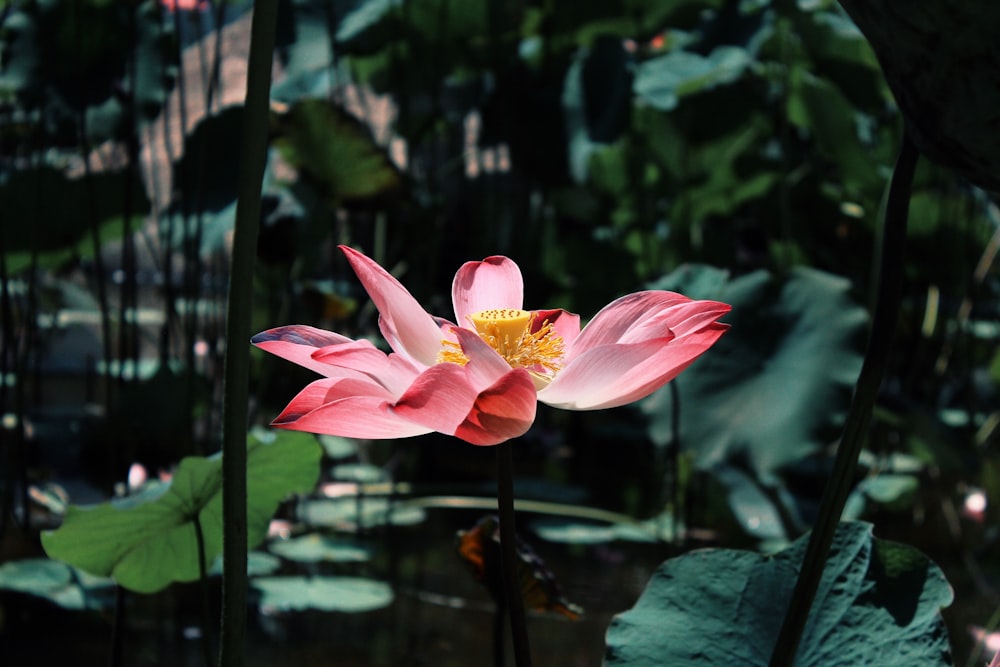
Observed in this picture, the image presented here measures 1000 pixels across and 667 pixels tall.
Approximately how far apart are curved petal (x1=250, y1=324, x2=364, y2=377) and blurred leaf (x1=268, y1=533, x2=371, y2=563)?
896 mm

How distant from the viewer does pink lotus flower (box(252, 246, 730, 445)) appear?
29cm

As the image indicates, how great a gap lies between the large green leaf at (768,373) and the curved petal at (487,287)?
465 mm

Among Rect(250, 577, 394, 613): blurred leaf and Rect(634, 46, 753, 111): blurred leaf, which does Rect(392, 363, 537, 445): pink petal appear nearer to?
Rect(250, 577, 394, 613): blurred leaf

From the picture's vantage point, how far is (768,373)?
92cm

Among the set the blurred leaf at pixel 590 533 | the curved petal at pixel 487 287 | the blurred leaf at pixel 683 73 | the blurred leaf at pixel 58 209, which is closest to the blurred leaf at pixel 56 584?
the blurred leaf at pixel 58 209

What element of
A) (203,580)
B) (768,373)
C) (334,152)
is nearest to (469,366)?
(203,580)

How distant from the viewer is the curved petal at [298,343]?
0.33 m

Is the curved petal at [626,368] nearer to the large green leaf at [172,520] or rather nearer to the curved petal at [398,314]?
the curved petal at [398,314]

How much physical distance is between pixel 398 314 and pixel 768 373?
616 millimetres

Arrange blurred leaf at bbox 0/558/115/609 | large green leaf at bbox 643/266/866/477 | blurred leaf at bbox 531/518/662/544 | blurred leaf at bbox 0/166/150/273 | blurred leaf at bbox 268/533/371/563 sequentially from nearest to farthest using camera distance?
1. large green leaf at bbox 643/266/866/477
2. blurred leaf at bbox 0/558/115/609
3. blurred leaf at bbox 0/166/150/273
4. blurred leaf at bbox 268/533/371/563
5. blurred leaf at bbox 531/518/662/544

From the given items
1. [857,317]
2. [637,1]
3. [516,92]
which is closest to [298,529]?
[857,317]

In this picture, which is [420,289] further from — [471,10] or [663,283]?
[663,283]

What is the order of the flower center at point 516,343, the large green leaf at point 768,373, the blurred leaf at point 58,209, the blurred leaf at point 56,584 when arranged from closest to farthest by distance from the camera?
1. the flower center at point 516,343
2. the large green leaf at point 768,373
3. the blurred leaf at point 56,584
4. the blurred leaf at point 58,209

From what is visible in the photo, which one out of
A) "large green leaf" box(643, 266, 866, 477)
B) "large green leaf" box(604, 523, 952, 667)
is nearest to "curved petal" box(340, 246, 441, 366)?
"large green leaf" box(604, 523, 952, 667)
